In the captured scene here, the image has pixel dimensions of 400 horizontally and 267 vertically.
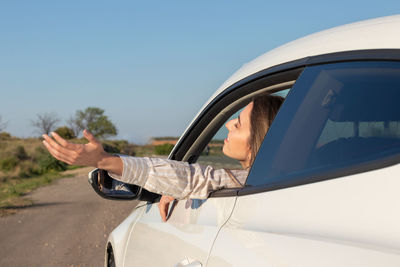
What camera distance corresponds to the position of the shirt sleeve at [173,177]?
2129 mm

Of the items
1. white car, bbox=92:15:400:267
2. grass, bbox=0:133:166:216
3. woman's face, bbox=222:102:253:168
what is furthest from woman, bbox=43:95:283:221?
grass, bbox=0:133:166:216

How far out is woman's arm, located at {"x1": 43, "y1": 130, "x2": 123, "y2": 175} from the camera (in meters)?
1.89

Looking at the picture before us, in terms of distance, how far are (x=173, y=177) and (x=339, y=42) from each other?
81cm

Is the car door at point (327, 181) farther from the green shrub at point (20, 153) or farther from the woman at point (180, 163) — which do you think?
the green shrub at point (20, 153)

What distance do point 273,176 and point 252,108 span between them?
71 cm

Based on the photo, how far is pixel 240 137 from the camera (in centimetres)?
254

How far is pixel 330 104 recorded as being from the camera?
5.70ft

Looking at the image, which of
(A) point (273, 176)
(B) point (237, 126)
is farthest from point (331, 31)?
(B) point (237, 126)

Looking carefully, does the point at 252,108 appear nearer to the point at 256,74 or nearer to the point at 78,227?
the point at 256,74

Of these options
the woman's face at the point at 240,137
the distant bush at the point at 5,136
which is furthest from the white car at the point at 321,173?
the distant bush at the point at 5,136

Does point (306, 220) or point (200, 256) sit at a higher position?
point (306, 220)

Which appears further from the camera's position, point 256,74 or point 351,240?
point 256,74

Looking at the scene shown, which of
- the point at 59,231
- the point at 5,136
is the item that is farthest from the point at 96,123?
the point at 59,231

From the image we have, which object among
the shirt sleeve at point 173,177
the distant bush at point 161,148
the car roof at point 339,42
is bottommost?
the distant bush at point 161,148
